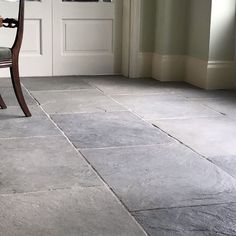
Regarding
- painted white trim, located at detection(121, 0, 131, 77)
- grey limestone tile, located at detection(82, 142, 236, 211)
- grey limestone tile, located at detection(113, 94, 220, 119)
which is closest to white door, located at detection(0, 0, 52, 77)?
painted white trim, located at detection(121, 0, 131, 77)

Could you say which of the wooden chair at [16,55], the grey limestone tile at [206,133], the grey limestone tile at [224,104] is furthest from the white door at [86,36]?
the grey limestone tile at [206,133]

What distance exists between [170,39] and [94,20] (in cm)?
80

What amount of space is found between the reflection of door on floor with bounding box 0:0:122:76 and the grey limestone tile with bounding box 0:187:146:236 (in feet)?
10.2

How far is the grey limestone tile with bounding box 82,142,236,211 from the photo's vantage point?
2.08 m

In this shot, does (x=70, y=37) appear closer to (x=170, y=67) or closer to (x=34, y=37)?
(x=34, y=37)

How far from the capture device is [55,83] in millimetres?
4707

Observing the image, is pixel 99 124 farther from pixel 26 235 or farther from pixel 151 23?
pixel 151 23

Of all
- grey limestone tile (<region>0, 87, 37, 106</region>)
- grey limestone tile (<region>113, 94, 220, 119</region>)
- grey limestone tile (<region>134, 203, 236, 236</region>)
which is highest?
grey limestone tile (<region>134, 203, 236, 236</region>)

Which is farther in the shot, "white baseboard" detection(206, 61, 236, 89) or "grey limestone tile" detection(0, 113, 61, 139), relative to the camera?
"white baseboard" detection(206, 61, 236, 89)

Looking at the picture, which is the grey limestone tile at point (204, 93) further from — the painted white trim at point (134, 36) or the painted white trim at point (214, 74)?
the painted white trim at point (134, 36)

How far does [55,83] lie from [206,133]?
199cm

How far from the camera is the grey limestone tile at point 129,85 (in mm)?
4453

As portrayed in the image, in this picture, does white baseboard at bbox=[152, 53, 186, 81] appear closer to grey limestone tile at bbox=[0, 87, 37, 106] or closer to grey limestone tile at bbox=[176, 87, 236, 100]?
grey limestone tile at bbox=[176, 87, 236, 100]

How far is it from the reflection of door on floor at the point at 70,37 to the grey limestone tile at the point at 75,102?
2.79 ft
